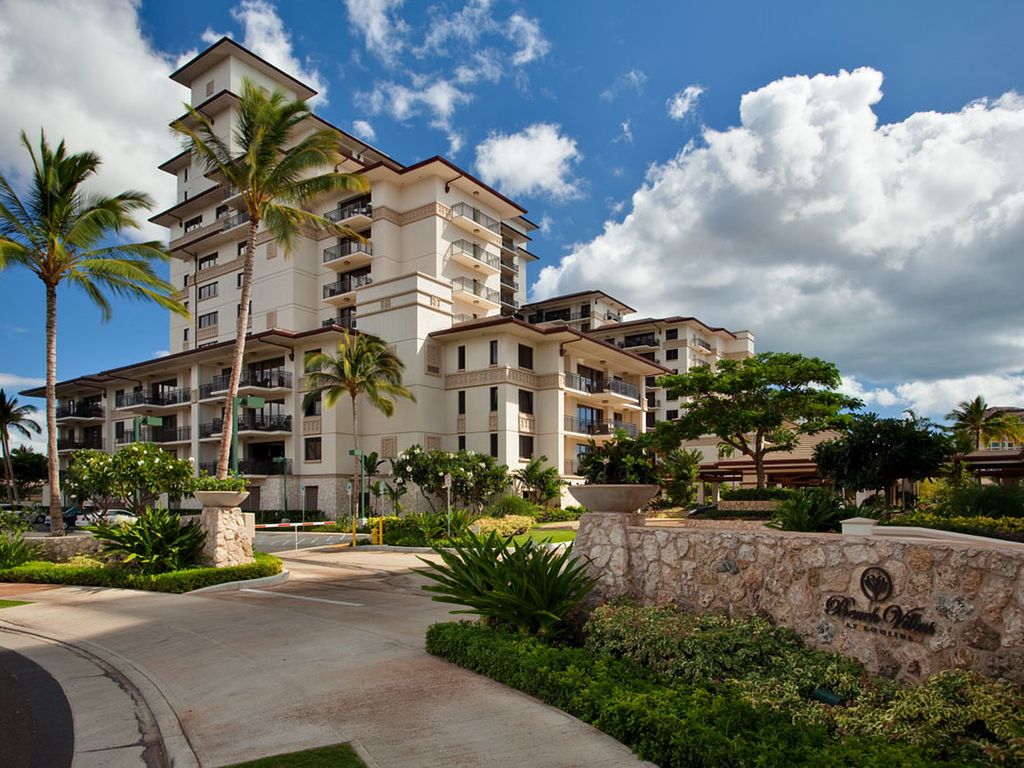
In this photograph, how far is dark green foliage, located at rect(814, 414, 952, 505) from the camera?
2217 centimetres

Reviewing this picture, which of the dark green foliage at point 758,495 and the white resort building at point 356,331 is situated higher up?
the white resort building at point 356,331

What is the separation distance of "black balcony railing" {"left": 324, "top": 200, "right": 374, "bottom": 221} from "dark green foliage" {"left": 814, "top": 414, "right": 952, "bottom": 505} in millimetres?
35199

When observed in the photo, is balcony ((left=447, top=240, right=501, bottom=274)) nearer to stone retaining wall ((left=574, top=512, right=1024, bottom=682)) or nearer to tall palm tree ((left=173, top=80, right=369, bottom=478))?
tall palm tree ((left=173, top=80, right=369, bottom=478))

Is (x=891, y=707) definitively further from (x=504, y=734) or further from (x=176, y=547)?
(x=176, y=547)

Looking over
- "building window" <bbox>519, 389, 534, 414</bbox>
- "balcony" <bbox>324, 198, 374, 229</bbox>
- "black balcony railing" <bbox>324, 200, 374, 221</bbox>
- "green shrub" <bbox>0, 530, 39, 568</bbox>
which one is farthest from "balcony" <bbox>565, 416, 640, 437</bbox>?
"green shrub" <bbox>0, 530, 39, 568</bbox>

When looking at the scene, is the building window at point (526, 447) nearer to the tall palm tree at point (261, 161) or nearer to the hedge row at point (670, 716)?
the tall palm tree at point (261, 161)

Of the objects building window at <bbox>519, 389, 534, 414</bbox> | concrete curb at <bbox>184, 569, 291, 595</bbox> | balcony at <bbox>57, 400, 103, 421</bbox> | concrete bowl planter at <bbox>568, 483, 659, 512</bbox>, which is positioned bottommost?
→ concrete curb at <bbox>184, 569, 291, 595</bbox>

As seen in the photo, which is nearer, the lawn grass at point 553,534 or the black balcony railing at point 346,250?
the lawn grass at point 553,534

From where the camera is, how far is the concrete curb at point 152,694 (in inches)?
236

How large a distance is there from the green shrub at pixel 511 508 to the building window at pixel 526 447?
6093 millimetres

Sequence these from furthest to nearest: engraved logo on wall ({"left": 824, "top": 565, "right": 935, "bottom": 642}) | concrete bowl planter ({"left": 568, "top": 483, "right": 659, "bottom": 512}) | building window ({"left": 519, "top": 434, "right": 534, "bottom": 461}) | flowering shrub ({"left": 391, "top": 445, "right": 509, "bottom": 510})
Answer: building window ({"left": 519, "top": 434, "right": 534, "bottom": 461}), flowering shrub ({"left": 391, "top": 445, "right": 509, "bottom": 510}), concrete bowl planter ({"left": 568, "top": 483, "right": 659, "bottom": 512}), engraved logo on wall ({"left": 824, "top": 565, "right": 935, "bottom": 642})

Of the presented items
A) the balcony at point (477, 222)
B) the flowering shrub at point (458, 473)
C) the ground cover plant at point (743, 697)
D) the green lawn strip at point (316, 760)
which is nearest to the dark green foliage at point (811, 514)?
the ground cover plant at point (743, 697)

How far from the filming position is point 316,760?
216 inches

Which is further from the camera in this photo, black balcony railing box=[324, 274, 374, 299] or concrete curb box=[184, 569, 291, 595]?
black balcony railing box=[324, 274, 374, 299]
